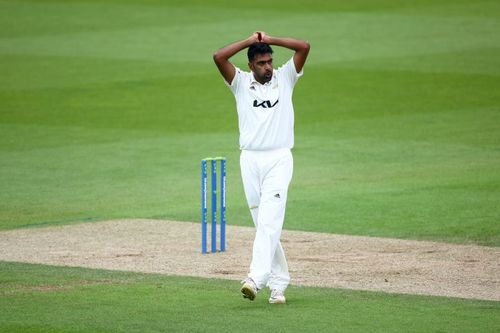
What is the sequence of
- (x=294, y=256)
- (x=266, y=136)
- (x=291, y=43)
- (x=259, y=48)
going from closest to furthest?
(x=259, y=48)
(x=266, y=136)
(x=291, y=43)
(x=294, y=256)

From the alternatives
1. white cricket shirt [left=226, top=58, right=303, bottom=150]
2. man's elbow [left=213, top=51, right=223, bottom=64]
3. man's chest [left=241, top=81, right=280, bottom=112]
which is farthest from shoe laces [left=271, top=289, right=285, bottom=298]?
man's elbow [left=213, top=51, right=223, bottom=64]

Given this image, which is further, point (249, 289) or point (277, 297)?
point (277, 297)

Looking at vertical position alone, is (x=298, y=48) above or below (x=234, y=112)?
above

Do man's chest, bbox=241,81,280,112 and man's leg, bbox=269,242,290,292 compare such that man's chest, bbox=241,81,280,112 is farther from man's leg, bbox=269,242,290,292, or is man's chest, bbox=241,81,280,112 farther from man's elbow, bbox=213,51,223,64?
man's leg, bbox=269,242,290,292

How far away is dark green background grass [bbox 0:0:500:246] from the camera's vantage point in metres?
17.2

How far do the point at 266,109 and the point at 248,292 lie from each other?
170 centimetres

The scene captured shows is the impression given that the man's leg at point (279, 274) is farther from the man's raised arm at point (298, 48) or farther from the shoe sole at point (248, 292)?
the man's raised arm at point (298, 48)

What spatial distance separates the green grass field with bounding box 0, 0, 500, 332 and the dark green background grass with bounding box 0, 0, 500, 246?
0.06 metres

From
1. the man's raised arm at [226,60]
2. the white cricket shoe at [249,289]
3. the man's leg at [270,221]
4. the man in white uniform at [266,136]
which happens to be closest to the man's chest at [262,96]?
the man in white uniform at [266,136]

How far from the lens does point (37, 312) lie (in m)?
10.7

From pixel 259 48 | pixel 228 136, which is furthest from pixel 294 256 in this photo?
pixel 228 136

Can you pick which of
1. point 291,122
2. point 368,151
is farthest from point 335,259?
point 368,151

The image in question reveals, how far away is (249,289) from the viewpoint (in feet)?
35.4

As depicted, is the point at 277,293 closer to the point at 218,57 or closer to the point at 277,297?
the point at 277,297
